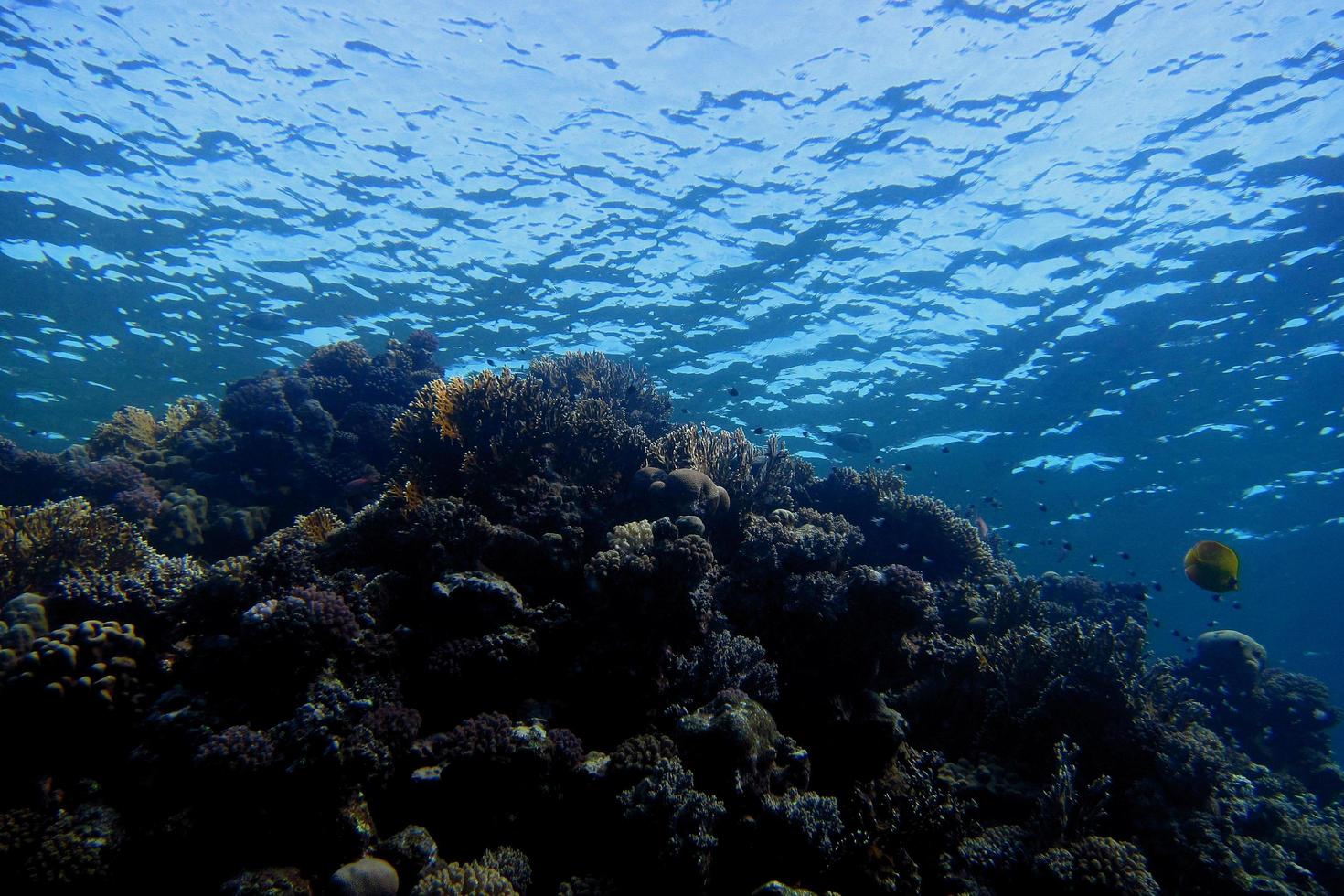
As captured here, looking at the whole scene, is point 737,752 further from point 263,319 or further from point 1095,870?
point 263,319

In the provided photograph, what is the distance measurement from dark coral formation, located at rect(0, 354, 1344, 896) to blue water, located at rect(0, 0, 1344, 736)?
889 centimetres

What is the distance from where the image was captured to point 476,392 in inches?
303

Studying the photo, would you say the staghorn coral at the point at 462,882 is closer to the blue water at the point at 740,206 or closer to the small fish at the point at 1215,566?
the small fish at the point at 1215,566

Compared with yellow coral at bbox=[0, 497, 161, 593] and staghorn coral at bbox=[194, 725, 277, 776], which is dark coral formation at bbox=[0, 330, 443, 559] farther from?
staghorn coral at bbox=[194, 725, 277, 776]

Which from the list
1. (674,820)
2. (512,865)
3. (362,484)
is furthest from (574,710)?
(362,484)

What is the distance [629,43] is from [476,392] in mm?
8971

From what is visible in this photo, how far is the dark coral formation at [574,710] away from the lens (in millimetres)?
3797

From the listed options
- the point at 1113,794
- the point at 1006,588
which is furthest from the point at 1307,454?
the point at 1113,794

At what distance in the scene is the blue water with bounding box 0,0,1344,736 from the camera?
11234 mm

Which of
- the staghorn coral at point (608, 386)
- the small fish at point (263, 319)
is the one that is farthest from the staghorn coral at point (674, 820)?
the small fish at point (263, 319)

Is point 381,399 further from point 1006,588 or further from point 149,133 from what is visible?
point 1006,588

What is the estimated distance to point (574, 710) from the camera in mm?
4949

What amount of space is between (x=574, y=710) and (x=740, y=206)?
13735mm

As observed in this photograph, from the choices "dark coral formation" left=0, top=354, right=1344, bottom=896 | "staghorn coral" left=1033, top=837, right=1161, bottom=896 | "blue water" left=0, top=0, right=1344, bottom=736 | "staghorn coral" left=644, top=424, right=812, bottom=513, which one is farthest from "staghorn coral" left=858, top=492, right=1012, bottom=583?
"blue water" left=0, top=0, right=1344, bottom=736
